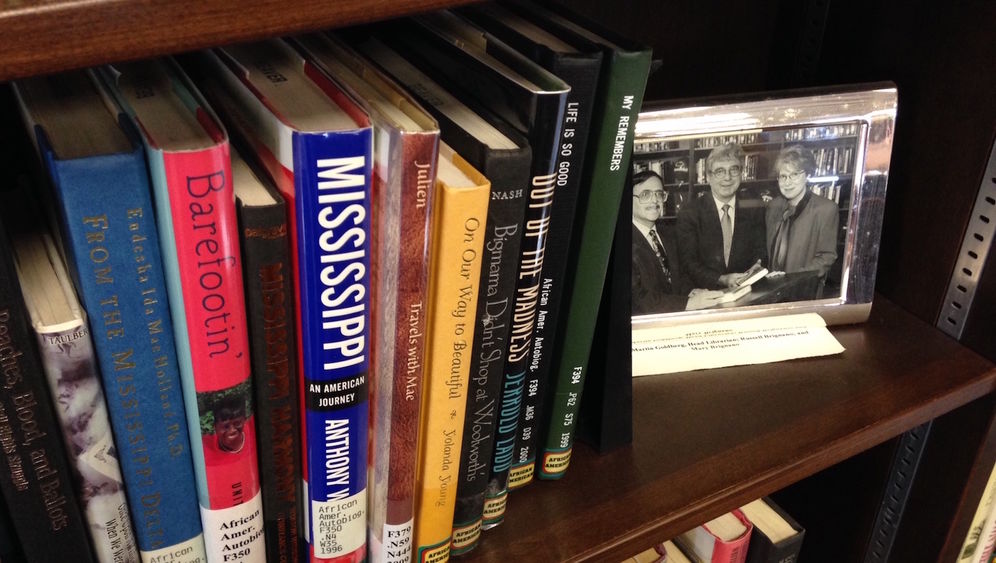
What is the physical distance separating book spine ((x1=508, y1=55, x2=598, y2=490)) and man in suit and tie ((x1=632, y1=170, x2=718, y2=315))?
178 mm

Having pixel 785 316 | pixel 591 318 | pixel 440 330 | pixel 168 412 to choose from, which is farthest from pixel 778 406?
pixel 168 412

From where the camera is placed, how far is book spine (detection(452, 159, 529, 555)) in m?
0.48

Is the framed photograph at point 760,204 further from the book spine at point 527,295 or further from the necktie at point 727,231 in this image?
the book spine at point 527,295

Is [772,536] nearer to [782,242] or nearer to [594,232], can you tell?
[782,242]

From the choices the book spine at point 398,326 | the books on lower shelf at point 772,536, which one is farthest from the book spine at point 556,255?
the books on lower shelf at point 772,536

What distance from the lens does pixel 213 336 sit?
45cm

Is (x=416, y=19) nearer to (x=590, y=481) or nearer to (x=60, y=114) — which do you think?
(x=60, y=114)

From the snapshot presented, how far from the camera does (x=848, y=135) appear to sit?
76cm

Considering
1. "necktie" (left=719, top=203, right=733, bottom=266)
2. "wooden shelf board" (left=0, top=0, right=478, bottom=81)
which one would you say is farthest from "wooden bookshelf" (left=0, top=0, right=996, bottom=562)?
"wooden shelf board" (left=0, top=0, right=478, bottom=81)

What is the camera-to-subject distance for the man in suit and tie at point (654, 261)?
2.43 ft

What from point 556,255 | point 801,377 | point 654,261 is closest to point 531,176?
point 556,255

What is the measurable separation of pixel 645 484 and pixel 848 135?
0.36m

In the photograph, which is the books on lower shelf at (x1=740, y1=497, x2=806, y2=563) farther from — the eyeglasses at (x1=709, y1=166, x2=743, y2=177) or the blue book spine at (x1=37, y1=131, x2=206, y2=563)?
the blue book spine at (x1=37, y1=131, x2=206, y2=563)

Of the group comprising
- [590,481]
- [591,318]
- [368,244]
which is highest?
[368,244]
